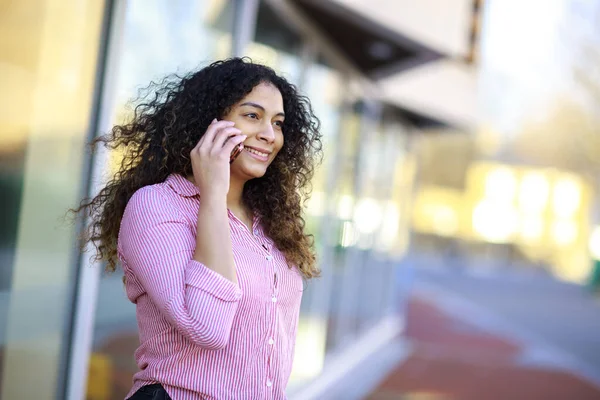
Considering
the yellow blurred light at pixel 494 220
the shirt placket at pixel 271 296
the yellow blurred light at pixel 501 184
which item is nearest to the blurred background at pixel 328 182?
the shirt placket at pixel 271 296

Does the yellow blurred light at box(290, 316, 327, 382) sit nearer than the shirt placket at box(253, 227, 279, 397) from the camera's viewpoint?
No

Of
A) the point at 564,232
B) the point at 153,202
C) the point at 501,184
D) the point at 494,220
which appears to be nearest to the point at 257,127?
the point at 153,202

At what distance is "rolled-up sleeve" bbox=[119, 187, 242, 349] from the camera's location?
5.76 feet

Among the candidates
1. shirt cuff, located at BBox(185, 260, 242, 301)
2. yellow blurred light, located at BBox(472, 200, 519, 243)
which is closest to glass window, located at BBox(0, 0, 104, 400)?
shirt cuff, located at BBox(185, 260, 242, 301)

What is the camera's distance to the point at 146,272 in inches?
71.0

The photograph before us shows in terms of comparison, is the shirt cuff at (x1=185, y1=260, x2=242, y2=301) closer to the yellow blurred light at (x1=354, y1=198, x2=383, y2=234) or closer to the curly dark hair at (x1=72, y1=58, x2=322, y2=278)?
the curly dark hair at (x1=72, y1=58, x2=322, y2=278)

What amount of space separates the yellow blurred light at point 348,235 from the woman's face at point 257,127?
271 inches

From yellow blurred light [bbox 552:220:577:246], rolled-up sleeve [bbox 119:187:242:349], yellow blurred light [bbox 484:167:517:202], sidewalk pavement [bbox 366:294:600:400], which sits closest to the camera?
rolled-up sleeve [bbox 119:187:242:349]

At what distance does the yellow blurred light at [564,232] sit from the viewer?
218 feet

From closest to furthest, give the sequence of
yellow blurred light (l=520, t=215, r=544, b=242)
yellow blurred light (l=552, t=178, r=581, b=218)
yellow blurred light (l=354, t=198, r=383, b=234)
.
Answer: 1. yellow blurred light (l=354, t=198, r=383, b=234)
2. yellow blurred light (l=552, t=178, r=581, b=218)
3. yellow blurred light (l=520, t=215, r=544, b=242)

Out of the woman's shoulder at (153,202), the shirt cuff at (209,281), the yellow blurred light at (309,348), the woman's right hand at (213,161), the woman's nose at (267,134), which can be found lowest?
the yellow blurred light at (309,348)

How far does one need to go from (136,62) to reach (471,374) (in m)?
7.99

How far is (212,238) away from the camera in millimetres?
1811

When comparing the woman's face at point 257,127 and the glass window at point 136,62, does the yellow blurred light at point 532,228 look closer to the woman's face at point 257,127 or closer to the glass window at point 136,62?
the glass window at point 136,62
